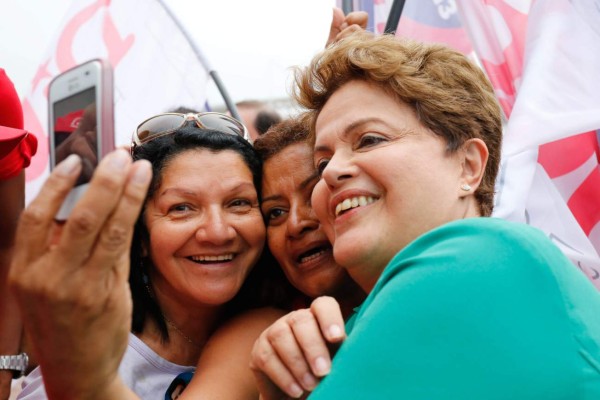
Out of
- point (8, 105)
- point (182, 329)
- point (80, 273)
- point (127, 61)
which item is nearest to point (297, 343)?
point (80, 273)

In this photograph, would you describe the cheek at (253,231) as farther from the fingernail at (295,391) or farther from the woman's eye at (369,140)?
the fingernail at (295,391)

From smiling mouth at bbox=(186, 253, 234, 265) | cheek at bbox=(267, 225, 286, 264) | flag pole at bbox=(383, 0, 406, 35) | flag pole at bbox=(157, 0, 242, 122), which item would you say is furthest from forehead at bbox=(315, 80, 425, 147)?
flag pole at bbox=(157, 0, 242, 122)

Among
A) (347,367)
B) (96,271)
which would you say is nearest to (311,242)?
(347,367)

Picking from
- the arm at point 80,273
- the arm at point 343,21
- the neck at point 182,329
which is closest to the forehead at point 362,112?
the neck at point 182,329

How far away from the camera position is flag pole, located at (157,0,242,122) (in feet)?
15.8

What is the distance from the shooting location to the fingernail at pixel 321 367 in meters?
1.34

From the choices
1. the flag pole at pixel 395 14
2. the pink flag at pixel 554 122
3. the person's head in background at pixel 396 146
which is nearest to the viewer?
the person's head in background at pixel 396 146

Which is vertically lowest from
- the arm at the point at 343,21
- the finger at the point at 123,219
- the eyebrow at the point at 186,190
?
the eyebrow at the point at 186,190

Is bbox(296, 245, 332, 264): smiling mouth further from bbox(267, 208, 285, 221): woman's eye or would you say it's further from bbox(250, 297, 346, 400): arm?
bbox(250, 297, 346, 400): arm

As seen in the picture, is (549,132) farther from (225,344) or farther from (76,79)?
(76,79)

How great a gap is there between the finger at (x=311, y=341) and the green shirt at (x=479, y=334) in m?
0.08

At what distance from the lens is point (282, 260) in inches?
98.9

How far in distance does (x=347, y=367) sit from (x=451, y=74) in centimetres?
112

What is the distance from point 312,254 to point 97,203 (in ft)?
4.92
